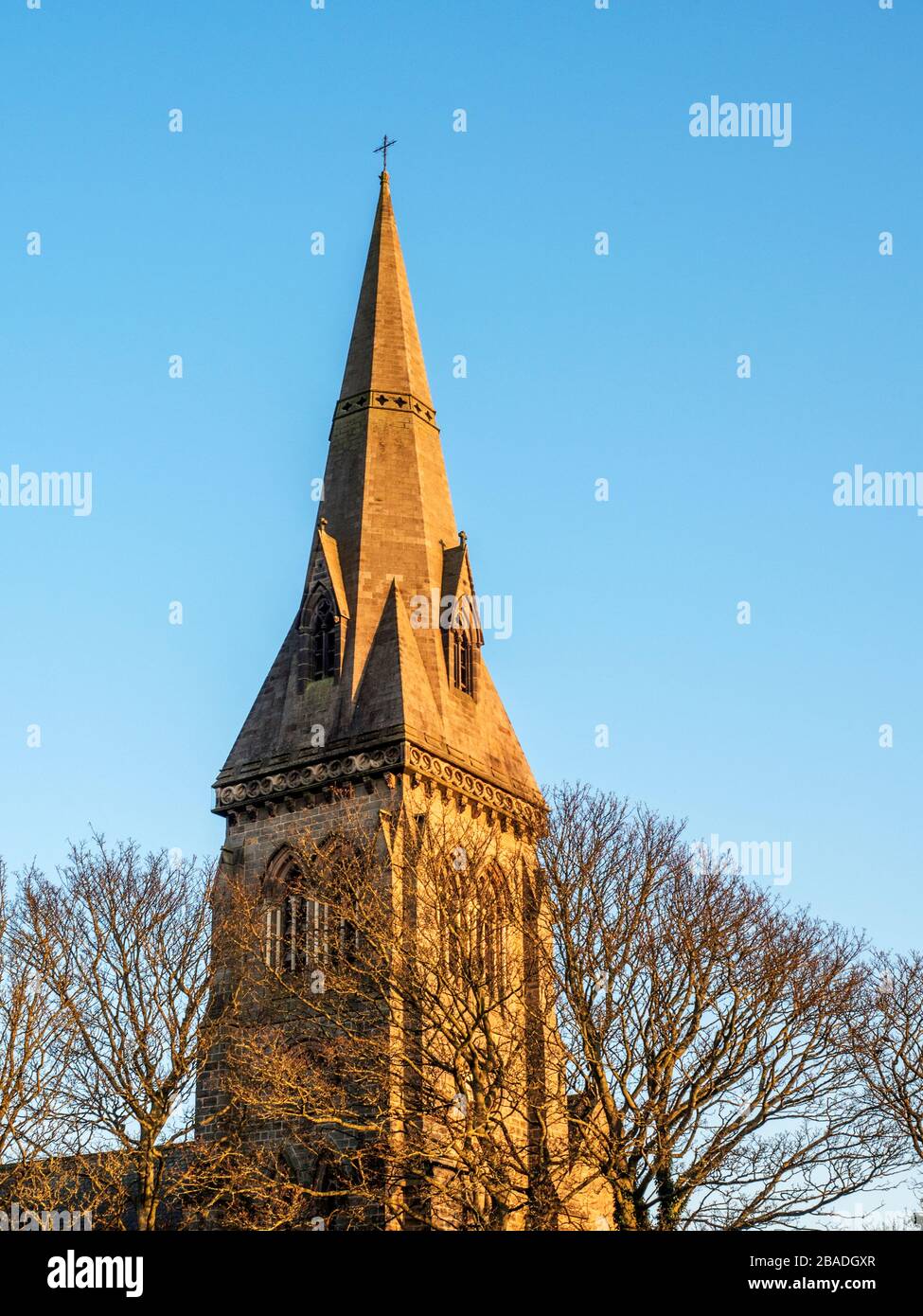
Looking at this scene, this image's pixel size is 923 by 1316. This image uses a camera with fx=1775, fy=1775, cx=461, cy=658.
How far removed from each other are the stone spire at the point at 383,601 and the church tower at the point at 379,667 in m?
0.05

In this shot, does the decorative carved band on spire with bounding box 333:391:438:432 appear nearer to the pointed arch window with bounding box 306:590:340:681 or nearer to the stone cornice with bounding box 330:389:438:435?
the stone cornice with bounding box 330:389:438:435

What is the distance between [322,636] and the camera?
50938 mm

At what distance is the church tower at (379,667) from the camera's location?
155ft

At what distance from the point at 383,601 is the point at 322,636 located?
203 centimetres

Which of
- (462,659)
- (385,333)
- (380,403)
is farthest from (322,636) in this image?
(385,333)

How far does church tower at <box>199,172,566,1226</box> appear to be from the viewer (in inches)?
1860

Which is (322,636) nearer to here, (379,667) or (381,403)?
(379,667)

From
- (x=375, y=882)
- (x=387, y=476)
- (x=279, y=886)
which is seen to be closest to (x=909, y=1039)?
(x=375, y=882)

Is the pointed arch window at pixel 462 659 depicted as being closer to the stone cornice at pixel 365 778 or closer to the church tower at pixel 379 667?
the church tower at pixel 379 667

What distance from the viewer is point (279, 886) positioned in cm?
4750

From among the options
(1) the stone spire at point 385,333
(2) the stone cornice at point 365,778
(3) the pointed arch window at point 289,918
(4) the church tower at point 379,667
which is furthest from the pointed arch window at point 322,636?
(1) the stone spire at point 385,333

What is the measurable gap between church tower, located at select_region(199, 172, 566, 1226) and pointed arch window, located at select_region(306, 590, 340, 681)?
0.04m
